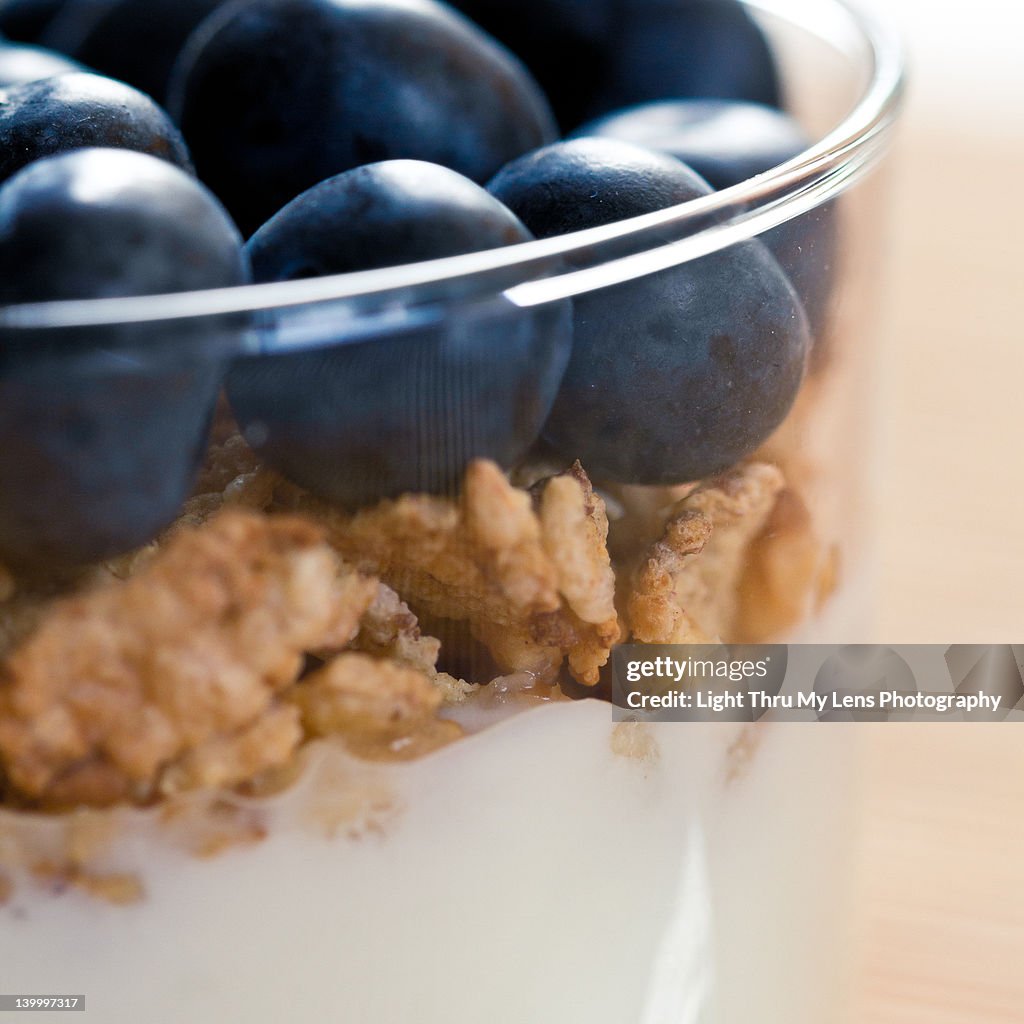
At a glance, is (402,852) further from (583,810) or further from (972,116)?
(972,116)

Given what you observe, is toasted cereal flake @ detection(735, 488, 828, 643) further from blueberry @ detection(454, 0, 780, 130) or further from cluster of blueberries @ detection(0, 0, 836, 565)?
blueberry @ detection(454, 0, 780, 130)

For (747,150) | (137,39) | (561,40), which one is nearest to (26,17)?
(137,39)

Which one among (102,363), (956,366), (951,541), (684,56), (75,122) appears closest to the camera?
(102,363)

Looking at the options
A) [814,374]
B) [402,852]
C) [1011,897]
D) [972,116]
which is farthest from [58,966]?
[972,116]

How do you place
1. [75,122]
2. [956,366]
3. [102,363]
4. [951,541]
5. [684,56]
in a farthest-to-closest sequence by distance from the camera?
[956,366], [951,541], [684,56], [75,122], [102,363]

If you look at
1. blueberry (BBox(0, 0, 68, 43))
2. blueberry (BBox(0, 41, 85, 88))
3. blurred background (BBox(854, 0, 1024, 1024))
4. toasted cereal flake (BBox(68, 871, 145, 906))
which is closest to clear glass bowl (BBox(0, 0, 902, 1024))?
toasted cereal flake (BBox(68, 871, 145, 906))

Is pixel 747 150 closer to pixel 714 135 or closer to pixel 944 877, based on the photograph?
pixel 714 135

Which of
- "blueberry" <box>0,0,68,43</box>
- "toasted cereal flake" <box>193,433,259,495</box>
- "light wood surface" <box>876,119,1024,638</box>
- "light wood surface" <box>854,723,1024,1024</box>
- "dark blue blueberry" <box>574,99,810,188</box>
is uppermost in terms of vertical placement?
"dark blue blueberry" <box>574,99,810,188</box>

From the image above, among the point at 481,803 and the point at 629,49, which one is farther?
the point at 629,49
